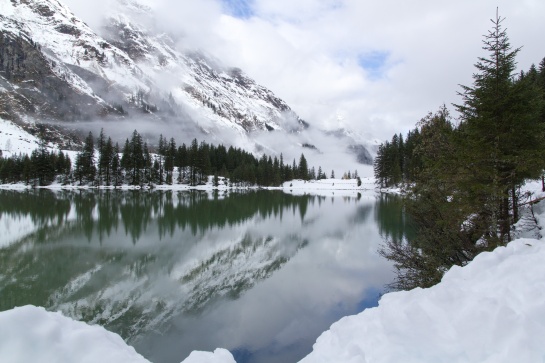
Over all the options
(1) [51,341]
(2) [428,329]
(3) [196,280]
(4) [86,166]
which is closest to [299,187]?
(4) [86,166]

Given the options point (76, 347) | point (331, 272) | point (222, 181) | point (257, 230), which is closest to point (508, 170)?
point (331, 272)

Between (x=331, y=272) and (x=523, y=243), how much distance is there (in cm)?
1263

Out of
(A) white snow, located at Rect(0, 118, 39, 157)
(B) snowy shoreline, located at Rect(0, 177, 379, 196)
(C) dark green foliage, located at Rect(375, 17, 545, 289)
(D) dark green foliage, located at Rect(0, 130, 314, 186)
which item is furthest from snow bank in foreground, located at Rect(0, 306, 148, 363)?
(A) white snow, located at Rect(0, 118, 39, 157)

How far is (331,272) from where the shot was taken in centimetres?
1978

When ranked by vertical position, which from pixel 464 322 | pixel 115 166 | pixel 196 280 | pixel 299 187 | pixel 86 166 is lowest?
pixel 196 280

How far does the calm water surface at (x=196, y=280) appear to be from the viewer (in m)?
12.0

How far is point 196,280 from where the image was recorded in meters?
17.7

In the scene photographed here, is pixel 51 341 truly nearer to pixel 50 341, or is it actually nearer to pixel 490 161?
pixel 50 341

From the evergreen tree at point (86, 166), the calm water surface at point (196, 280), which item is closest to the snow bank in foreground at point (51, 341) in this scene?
the calm water surface at point (196, 280)

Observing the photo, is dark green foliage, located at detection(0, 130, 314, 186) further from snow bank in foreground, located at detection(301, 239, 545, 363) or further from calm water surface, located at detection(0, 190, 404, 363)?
snow bank in foreground, located at detection(301, 239, 545, 363)

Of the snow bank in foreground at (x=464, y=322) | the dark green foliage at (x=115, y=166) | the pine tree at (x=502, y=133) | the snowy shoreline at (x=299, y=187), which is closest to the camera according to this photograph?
the snow bank in foreground at (x=464, y=322)

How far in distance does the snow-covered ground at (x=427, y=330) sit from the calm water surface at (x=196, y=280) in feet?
17.8

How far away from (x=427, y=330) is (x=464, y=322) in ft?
2.04

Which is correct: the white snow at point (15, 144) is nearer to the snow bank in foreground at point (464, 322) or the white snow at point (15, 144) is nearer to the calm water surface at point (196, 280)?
the calm water surface at point (196, 280)
